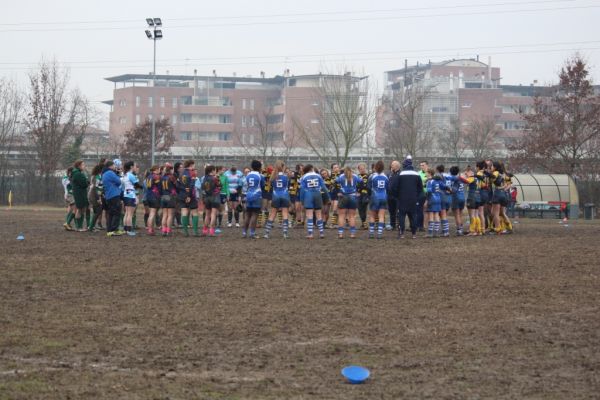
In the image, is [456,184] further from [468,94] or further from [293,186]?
[468,94]

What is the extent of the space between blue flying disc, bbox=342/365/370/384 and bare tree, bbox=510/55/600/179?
47.2 meters

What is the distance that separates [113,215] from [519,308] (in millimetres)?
15018

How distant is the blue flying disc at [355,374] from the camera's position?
7.80 m

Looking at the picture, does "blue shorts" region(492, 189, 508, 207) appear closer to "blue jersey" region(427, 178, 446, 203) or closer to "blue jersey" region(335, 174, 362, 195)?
"blue jersey" region(427, 178, 446, 203)

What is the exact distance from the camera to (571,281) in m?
15.0

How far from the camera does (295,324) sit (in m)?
10.9

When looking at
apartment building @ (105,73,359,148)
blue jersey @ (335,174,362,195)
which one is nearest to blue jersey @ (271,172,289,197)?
blue jersey @ (335,174,362,195)

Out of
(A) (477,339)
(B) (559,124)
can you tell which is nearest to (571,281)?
(A) (477,339)

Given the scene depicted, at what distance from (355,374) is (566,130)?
158ft

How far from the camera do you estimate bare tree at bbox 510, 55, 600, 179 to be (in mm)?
53125

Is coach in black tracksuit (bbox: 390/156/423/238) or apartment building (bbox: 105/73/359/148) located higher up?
apartment building (bbox: 105/73/359/148)

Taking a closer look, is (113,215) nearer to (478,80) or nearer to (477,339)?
(477,339)

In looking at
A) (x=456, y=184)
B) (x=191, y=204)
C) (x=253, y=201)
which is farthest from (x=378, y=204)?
(x=191, y=204)

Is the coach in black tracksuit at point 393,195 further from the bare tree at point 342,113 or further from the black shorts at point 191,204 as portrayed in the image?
the bare tree at point 342,113
